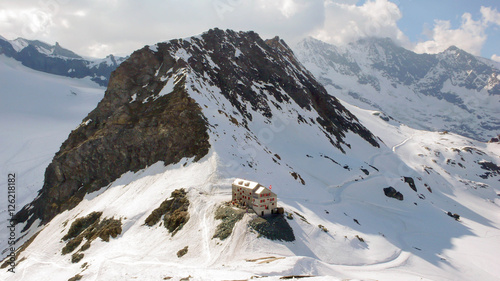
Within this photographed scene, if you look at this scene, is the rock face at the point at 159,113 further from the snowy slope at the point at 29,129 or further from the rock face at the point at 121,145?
the snowy slope at the point at 29,129

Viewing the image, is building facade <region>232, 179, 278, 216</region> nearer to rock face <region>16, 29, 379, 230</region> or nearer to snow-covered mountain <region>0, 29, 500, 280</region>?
A: snow-covered mountain <region>0, 29, 500, 280</region>

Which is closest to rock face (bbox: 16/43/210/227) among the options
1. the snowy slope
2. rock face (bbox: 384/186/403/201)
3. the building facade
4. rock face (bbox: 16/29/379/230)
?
rock face (bbox: 16/29/379/230)

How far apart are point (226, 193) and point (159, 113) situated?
26.0m

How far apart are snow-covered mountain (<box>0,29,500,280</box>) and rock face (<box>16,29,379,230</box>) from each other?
322 millimetres

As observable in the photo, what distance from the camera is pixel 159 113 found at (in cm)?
5409

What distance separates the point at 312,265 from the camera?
25.1 metres

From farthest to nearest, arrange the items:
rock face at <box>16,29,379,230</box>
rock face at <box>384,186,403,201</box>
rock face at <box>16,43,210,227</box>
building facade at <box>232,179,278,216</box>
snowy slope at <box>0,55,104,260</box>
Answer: snowy slope at <box>0,55,104,260</box>, rock face at <box>384,186,403,201</box>, rock face at <box>16,29,379,230</box>, rock face at <box>16,43,210,227</box>, building facade at <box>232,179,278,216</box>

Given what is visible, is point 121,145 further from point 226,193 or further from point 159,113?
point 226,193

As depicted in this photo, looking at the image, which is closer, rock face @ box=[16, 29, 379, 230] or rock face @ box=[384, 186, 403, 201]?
rock face @ box=[16, 29, 379, 230]

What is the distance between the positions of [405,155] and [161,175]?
106181 millimetres

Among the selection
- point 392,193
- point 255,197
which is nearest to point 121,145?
point 255,197

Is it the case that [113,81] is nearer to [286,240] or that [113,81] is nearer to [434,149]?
[286,240]

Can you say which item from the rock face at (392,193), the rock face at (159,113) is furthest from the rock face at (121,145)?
the rock face at (392,193)

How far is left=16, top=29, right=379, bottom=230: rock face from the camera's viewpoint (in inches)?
2010
